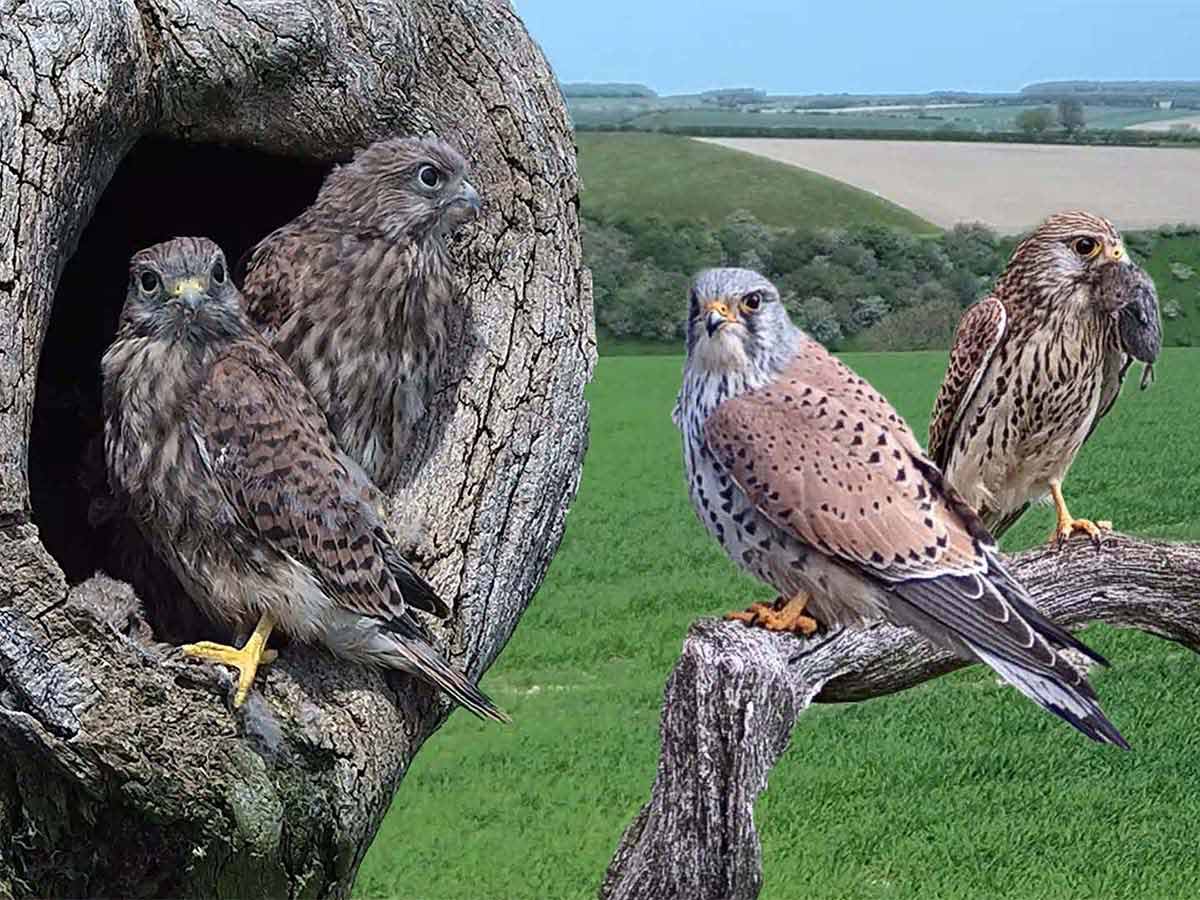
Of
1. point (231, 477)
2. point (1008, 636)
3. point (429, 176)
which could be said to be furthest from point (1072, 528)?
point (231, 477)

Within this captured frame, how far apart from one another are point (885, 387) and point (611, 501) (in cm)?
202

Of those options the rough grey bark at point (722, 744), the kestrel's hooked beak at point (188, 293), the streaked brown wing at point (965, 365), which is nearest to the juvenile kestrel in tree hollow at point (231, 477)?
the kestrel's hooked beak at point (188, 293)

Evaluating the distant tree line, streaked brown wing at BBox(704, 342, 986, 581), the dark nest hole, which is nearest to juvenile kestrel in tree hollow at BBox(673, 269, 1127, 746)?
streaked brown wing at BBox(704, 342, 986, 581)

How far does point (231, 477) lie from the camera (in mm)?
2367

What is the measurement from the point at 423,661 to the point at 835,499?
0.70 m

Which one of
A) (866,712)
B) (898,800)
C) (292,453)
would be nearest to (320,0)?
(292,453)

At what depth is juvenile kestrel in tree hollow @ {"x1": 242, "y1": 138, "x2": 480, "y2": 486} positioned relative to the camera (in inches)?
106

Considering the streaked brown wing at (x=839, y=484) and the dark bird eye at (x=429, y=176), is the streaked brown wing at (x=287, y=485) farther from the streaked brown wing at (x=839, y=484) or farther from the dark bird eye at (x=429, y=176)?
the streaked brown wing at (x=839, y=484)

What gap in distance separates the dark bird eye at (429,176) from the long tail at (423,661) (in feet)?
2.52

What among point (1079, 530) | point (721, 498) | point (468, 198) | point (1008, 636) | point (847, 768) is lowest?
point (847, 768)

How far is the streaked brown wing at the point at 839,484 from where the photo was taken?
243 cm

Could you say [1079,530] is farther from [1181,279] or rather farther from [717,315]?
[1181,279]

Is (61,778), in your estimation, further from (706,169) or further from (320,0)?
(706,169)

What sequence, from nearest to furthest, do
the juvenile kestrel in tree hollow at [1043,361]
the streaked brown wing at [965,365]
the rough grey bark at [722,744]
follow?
the rough grey bark at [722,744] < the juvenile kestrel in tree hollow at [1043,361] < the streaked brown wing at [965,365]
